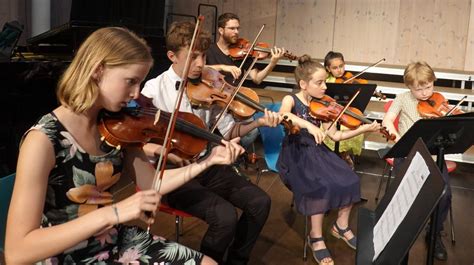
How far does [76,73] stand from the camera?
1485 mm

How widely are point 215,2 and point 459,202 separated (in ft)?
14.7

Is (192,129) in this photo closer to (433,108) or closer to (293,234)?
(293,234)

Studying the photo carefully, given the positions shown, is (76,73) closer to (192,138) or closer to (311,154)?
(192,138)

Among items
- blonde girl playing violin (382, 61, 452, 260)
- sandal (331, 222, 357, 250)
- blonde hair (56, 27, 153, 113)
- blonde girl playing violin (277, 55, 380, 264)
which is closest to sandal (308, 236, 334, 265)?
blonde girl playing violin (277, 55, 380, 264)

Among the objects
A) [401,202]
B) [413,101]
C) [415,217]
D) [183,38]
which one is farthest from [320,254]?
[415,217]

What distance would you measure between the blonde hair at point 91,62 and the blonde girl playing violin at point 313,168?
4.68ft

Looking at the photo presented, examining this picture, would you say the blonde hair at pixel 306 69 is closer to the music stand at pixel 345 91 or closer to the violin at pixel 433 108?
the music stand at pixel 345 91

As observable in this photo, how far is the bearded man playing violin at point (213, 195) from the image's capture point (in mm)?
2250

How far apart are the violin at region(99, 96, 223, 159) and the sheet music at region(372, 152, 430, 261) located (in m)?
0.67

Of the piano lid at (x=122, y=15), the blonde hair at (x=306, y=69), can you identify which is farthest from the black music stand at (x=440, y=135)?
the piano lid at (x=122, y=15)

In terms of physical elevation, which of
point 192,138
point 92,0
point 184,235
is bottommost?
point 184,235

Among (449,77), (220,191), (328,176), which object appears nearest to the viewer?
(220,191)

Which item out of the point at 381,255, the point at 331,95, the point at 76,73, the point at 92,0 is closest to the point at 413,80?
the point at 331,95

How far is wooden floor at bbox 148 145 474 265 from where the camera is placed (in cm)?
301
